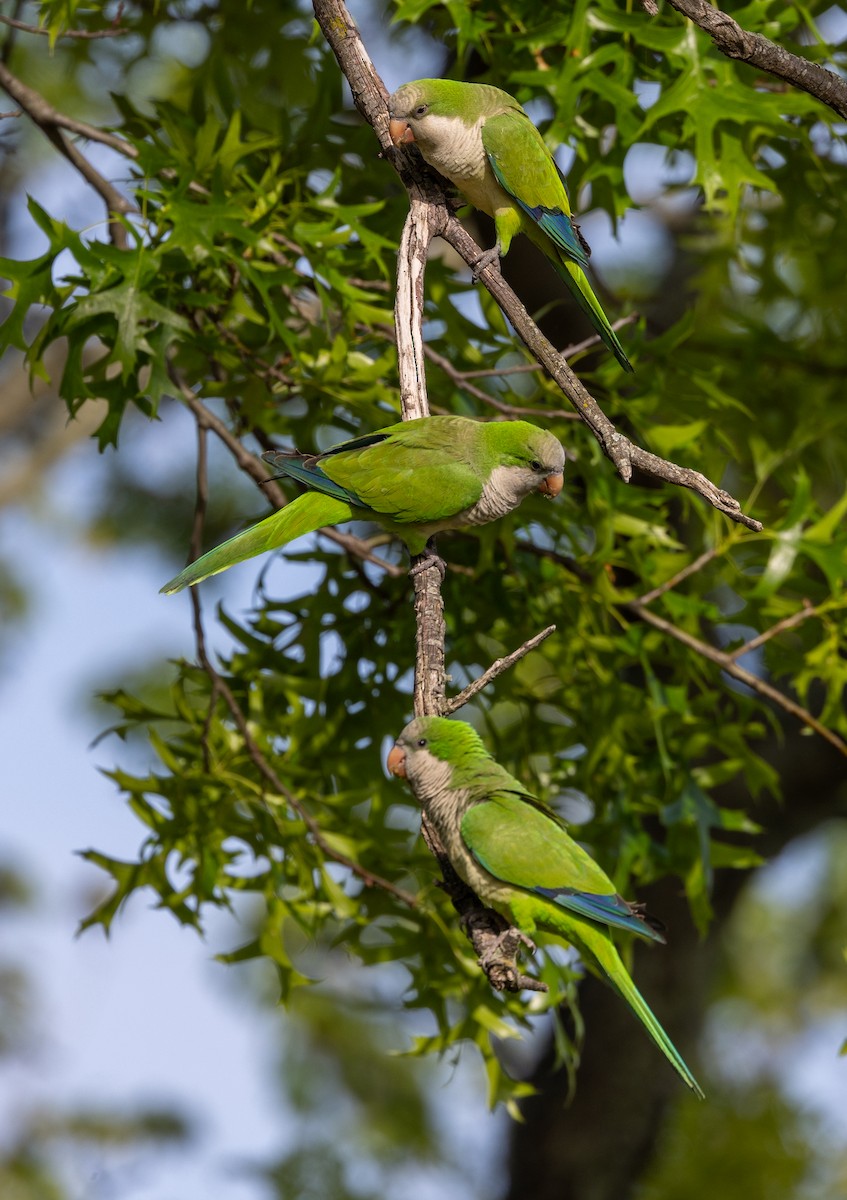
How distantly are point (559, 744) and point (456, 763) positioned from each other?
1.70 metres

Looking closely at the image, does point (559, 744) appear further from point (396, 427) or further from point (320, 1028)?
point (320, 1028)

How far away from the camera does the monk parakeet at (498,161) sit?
2.62 metres

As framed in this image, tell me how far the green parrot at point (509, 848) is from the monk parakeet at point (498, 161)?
94 centimetres

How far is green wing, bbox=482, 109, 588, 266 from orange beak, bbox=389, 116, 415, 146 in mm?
202

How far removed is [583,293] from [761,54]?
0.70 metres

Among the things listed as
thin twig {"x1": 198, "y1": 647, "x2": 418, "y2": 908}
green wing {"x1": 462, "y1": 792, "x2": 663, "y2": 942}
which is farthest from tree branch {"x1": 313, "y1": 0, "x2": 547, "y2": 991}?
thin twig {"x1": 198, "y1": 647, "x2": 418, "y2": 908}

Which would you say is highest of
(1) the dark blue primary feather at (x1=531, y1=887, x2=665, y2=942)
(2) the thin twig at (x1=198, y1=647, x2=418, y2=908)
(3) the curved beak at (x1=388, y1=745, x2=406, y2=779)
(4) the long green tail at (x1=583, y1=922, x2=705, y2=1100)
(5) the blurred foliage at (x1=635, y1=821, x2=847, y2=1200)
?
(3) the curved beak at (x1=388, y1=745, x2=406, y2=779)

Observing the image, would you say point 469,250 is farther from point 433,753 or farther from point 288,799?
point 288,799

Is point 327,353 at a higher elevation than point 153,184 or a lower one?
lower

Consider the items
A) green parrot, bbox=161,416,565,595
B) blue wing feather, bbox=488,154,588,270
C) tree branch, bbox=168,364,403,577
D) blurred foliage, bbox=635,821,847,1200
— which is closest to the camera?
green parrot, bbox=161,416,565,595

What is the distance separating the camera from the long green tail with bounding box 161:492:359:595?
2.45m

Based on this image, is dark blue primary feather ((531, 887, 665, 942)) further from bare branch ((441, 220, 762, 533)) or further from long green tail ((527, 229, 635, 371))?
long green tail ((527, 229, 635, 371))

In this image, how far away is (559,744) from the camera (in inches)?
154

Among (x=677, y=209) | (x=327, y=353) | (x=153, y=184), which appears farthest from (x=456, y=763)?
(x=677, y=209)
